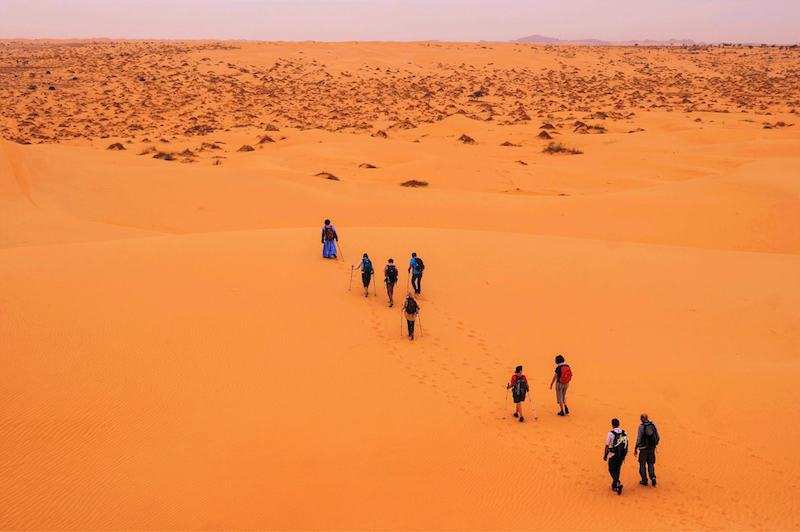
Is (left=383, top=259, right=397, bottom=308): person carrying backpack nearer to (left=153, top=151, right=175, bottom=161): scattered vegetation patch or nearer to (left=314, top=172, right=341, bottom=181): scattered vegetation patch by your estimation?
(left=314, top=172, right=341, bottom=181): scattered vegetation patch

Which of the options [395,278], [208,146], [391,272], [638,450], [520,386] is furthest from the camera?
[208,146]

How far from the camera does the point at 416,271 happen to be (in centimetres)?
1294

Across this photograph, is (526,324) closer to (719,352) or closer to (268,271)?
(719,352)

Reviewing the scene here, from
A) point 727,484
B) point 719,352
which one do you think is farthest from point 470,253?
point 727,484

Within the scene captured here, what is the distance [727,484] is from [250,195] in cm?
2065

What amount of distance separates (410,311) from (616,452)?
4876 mm

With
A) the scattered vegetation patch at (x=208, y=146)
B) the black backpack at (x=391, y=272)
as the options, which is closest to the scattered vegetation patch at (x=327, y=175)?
the scattered vegetation patch at (x=208, y=146)

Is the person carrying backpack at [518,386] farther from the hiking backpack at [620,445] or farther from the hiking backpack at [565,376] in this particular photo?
the hiking backpack at [620,445]

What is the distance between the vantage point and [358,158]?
115 feet

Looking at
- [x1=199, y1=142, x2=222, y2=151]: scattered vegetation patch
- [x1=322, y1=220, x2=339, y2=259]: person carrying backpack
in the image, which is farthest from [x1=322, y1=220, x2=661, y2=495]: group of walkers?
[x1=199, y1=142, x2=222, y2=151]: scattered vegetation patch

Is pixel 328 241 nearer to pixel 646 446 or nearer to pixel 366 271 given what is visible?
pixel 366 271

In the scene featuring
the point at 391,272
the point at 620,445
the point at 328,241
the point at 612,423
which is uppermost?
the point at 328,241

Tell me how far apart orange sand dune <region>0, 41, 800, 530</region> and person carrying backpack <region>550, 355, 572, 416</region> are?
345mm

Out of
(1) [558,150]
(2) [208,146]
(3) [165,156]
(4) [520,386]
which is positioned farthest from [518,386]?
(2) [208,146]
